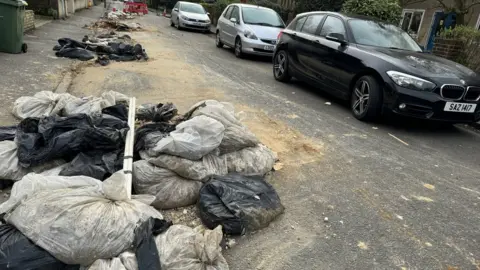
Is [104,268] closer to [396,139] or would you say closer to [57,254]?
[57,254]

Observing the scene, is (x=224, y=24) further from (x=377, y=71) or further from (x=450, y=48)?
(x=377, y=71)

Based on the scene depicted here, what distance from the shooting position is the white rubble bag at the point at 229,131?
12.4 ft

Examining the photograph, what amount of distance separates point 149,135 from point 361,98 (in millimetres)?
3807

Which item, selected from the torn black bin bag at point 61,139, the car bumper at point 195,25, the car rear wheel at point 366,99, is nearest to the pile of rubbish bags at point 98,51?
the torn black bin bag at point 61,139

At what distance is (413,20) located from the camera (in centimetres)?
1686

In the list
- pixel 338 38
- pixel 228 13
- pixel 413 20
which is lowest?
pixel 228 13

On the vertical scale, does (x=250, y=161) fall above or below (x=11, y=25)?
below

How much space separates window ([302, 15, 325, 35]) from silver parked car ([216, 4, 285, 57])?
3440 mm

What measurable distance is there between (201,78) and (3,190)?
5.48 m

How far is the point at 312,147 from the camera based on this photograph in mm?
4914

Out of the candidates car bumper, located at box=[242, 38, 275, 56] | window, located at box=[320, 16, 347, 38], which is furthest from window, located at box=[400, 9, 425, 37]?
window, located at box=[320, 16, 347, 38]

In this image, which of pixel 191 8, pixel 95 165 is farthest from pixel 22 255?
pixel 191 8

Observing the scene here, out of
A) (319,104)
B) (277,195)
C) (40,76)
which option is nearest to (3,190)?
(277,195)

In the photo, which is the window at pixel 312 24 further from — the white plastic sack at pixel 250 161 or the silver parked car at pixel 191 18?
the silver parked car at pixel 191 18
